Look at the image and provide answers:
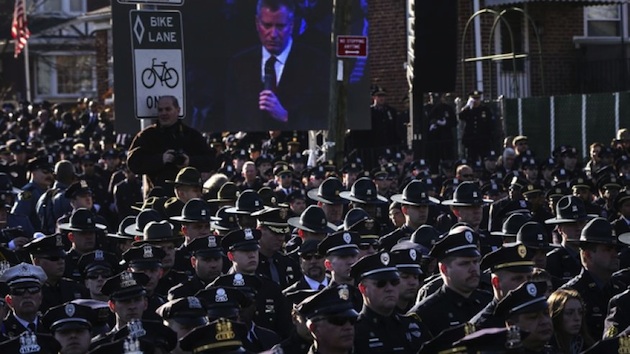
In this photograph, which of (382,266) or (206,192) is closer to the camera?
(382,266)

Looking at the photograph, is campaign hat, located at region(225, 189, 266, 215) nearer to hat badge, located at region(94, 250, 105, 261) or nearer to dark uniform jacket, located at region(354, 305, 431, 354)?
hat badge, located at region(94, 250, 105, 261)

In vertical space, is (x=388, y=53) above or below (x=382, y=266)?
above

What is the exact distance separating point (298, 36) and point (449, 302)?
17581 mm

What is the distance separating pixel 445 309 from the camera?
10.3 metres

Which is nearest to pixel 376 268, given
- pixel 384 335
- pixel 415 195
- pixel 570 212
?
pixel 384 335

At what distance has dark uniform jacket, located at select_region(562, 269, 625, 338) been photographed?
11398 millimetres

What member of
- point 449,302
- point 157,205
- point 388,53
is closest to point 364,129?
point 388,53

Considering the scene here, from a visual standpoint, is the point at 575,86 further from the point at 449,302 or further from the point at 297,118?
the point at 449,302

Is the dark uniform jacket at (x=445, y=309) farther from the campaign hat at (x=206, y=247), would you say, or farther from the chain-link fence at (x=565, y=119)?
the chain-link fence at (x=565, y=119)

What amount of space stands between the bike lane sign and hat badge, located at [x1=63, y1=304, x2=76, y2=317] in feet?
15.6

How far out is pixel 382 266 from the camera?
9.68m

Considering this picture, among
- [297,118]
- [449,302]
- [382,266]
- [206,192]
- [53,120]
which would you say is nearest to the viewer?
[382,266]

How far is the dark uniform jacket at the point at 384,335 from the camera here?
30.8 feet

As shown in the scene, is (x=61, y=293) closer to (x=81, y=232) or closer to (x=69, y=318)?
(x=81, y=232)
